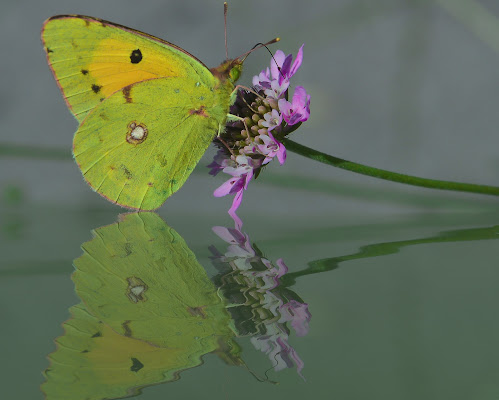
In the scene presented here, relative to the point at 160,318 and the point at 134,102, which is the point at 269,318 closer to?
the point at 160,318

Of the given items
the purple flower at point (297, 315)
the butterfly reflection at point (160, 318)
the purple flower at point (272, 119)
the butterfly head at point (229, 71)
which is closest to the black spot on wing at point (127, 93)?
the butterfly head at point (229, 71)

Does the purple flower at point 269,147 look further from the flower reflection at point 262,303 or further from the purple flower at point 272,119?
the flower reflection at point 262,303

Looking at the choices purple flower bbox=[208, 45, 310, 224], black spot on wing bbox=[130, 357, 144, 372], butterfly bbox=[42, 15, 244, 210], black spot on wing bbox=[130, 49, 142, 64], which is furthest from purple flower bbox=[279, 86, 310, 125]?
black spot on wing bbox=[130, 357, 144, 372]

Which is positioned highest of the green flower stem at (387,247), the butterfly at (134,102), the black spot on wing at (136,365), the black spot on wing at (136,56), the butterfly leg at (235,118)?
the black spot on wing at (136,56)

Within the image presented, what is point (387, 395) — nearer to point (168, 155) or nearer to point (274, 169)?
point (168, 155)

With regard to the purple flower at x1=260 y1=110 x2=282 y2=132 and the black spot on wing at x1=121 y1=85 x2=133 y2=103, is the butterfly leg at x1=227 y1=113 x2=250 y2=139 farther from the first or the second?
the black spot on wing at x1=121 y1=85 x2=133 y2=103

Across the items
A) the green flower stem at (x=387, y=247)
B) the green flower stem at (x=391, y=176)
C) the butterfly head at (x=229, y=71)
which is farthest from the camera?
the butterfly head at (x=229, y=71)

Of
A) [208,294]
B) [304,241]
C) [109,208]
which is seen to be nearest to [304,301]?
[208,294]
